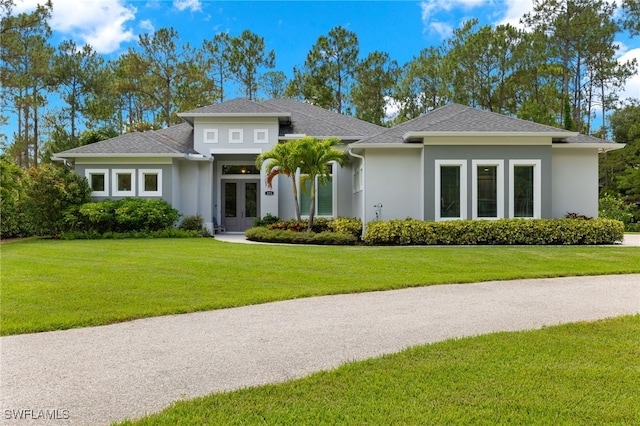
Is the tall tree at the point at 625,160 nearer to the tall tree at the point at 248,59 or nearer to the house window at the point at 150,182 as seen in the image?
the tall tree at the point at 248,59

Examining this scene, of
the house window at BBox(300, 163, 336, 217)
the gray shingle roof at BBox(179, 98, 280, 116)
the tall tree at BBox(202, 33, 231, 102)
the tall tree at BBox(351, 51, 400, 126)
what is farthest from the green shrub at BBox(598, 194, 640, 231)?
the tall tree at BBox(202, 33, 231, 102)

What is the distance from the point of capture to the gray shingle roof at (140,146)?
17.8 meters

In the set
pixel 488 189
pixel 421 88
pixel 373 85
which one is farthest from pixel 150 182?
pixel 421 88

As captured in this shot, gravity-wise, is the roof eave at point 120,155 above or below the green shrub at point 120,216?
above

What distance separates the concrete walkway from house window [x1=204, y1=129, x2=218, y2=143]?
1470 cm

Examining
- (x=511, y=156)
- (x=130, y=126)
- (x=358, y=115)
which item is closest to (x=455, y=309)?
(x=511, y=156)

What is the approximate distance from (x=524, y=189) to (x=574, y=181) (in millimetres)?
2510

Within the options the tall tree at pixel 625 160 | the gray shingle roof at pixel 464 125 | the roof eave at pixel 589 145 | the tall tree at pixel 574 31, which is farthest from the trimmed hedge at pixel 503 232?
the tall tree at pixel 625 160

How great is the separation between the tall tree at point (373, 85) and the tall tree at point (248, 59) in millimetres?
6369

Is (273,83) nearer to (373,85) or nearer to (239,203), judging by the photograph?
(373,85)

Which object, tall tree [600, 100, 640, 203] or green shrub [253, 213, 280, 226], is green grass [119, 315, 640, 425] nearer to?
green shrub [253, 213, 280, 226]

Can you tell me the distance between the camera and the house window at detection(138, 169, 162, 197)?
1814 cm

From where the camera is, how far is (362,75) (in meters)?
30.9

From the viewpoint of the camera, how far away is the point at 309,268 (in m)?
9.30
